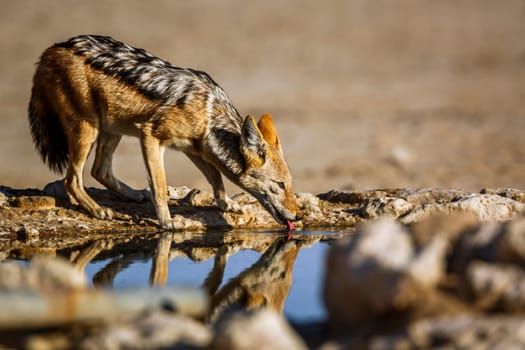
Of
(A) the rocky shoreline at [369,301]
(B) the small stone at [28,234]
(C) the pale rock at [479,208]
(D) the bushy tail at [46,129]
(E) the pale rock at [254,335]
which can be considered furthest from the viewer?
(D) the bushy tail at [46,129]

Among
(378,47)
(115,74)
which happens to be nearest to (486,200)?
(115,74)

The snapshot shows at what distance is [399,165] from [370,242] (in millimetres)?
11315

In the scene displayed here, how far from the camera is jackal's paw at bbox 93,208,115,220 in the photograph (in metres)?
8.19

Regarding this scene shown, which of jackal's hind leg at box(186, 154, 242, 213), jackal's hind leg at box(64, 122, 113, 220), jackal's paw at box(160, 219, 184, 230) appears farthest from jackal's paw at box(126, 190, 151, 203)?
jackal's paw at box(160, 219, 184, 230)

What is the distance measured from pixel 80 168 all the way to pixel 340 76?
47.0ft

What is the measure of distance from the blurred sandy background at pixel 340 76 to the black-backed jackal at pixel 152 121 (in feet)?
16.1

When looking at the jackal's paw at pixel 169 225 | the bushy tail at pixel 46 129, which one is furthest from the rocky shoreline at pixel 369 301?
the bushy tail at pixel 46 129

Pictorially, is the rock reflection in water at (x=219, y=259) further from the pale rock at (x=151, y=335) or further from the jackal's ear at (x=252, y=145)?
the pale rock at (x=151, y=335)

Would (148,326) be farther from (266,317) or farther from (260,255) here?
(260,255)

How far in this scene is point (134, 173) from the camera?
15.2 metres

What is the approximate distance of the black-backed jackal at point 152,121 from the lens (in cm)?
820

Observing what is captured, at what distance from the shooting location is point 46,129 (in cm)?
854

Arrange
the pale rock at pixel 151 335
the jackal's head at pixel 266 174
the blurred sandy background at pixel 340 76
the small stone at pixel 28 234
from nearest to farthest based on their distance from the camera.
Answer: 1. the pale rock at pixel 151 335
2. the small stone at pixel 28 234
3. the jackal's head at pixel 266 174
4. the blurred sandy background at pixel 340 76

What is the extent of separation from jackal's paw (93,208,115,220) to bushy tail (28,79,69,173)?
76 cm
